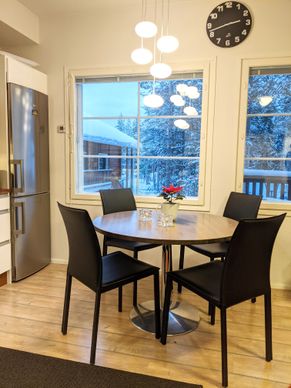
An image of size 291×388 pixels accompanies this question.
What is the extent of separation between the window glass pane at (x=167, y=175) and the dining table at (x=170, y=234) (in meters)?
0.70

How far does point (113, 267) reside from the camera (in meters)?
2.04

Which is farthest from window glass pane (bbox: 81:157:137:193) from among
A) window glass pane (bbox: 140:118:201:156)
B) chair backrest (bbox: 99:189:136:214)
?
chair backrest (bbox: 99:189:136:214)

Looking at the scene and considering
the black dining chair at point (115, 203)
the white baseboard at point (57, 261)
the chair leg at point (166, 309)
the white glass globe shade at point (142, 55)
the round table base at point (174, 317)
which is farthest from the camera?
the white baseboard at point (57, 261)

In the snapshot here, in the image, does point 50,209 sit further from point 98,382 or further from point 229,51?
point 229,51

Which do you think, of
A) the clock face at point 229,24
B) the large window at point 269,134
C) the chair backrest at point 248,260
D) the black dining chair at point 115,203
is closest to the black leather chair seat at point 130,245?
the black dining chair at point 115,203

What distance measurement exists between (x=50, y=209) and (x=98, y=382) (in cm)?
221

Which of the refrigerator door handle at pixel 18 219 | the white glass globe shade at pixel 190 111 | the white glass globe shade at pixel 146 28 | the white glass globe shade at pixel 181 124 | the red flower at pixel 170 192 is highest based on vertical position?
the white glass globe shade at pixel 146 28

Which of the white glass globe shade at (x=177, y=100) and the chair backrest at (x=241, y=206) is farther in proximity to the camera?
the white glass globe shade at (x=177, y=100)

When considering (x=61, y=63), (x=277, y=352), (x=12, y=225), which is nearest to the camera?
(x=277, y=352)

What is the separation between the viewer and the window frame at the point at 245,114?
2816mm

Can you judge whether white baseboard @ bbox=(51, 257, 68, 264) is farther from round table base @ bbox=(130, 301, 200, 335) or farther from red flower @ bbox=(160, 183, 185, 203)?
red flower @ bbox=(160, 183, 185, 203)

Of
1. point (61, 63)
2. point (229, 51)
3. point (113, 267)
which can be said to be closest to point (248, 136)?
point (229, 51)

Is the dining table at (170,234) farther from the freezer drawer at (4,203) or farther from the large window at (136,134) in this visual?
the freezer drawer at (4,203)

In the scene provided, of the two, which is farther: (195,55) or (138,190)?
(138,190)
